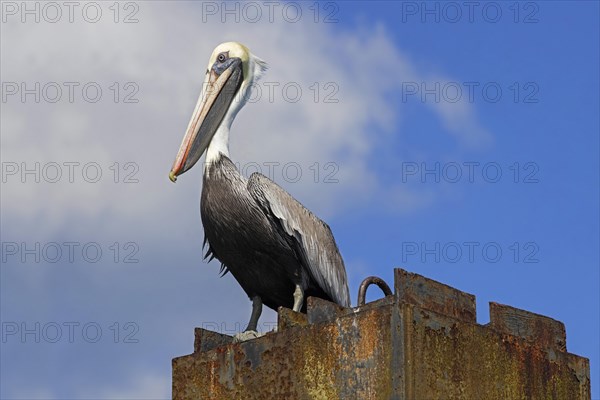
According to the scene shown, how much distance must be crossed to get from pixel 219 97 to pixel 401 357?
5.64m

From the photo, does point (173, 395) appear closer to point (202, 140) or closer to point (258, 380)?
point (258, 380)

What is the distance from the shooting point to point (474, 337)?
16.5ft

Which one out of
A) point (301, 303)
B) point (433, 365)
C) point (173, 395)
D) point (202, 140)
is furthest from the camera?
point (202, 140)

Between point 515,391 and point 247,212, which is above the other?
point 247,212

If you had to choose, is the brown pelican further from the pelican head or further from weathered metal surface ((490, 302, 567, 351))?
weathered metal surface ((490, 302, 567, 351))

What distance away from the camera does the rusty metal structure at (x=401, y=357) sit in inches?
187

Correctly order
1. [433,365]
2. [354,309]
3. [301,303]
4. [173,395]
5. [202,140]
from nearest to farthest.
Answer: [433,365], [354,309], [173,395], [301,303], [202,140]

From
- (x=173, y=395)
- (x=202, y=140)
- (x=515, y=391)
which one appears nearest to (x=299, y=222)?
(x=202, y=140)

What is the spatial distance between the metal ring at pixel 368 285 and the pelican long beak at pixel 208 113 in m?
3.89

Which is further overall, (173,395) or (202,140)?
(202,140)

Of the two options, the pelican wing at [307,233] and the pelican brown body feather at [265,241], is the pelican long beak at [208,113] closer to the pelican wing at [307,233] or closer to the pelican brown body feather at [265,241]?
the pelican brown body feather at [265,241]

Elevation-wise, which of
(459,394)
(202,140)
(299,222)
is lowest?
(459,394)

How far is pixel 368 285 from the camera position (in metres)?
5.55

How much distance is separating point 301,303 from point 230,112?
8.04 ft
